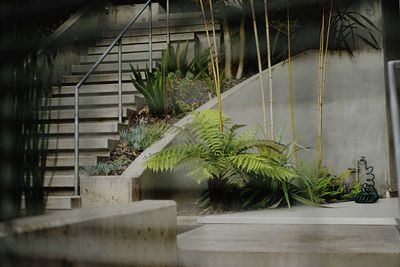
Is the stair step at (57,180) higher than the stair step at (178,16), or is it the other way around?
the stair step at (178,16)

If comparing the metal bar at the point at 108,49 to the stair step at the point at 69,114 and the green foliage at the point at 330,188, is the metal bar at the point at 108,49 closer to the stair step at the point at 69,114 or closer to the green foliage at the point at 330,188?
the stair step at the point at 69,114

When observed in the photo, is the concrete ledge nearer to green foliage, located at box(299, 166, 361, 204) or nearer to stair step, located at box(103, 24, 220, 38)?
stair step, located at box(103, 24, 220, 38)

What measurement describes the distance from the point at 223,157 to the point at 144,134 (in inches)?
13.9

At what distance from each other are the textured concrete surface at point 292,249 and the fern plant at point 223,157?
0.24 metres

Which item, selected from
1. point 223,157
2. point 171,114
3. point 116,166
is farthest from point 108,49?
point 171,114

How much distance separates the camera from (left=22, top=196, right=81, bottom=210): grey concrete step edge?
688 mm

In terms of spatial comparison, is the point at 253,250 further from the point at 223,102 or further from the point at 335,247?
the point at 223,102

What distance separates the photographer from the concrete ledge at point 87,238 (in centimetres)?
56

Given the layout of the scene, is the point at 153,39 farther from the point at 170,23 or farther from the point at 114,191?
the point at 114,191

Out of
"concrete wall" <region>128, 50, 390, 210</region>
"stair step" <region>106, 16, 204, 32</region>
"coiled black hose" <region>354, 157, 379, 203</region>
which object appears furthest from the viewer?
"coiled black hose" <region>354, 157, 379, 203</region>

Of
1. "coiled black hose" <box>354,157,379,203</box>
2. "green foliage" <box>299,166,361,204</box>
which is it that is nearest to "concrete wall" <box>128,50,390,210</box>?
"green foliage" <box>299,166,361,204</box>

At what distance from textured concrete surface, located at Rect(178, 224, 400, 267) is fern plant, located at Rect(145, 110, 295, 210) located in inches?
9.4

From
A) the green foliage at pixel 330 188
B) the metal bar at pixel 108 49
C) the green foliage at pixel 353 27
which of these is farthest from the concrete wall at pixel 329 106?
the metal bar at pixel 108 49

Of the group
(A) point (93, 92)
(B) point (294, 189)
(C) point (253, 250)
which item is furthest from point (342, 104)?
(B) point (294, 189)
